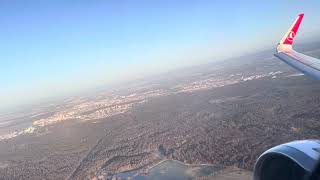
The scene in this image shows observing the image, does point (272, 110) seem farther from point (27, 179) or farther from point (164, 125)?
point (27, 179)

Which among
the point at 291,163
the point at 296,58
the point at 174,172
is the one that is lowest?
the point at 174,172

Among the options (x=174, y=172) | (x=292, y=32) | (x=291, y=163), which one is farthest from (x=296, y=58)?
(x=174, y=172)

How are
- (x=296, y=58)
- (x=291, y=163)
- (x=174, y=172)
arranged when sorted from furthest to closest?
(x=174, y=172) < (x=296, y=58) < (x=291, y=163)

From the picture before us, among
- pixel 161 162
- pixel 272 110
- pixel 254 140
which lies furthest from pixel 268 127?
pixel 161 162

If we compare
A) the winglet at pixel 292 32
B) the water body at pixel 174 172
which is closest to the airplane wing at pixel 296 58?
the winglet at pixel 292 32

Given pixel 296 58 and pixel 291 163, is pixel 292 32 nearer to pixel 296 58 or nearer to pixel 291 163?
pixel 296 58

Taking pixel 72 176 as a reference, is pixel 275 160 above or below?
above
